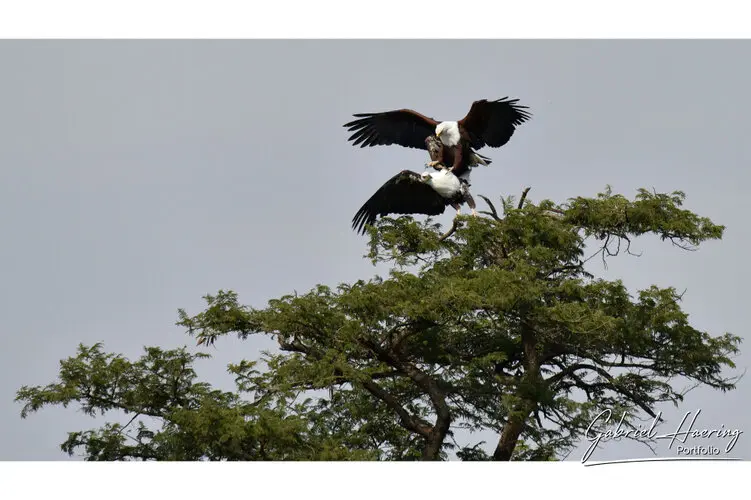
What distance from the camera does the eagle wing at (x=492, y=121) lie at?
1412 cm

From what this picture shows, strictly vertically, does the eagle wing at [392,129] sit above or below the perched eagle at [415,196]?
above

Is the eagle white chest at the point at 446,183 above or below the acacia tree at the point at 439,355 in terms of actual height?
above

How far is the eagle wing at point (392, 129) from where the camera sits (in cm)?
1444

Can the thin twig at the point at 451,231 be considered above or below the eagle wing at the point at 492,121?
below

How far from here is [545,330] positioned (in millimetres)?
12891

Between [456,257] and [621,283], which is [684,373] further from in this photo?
[456,257]

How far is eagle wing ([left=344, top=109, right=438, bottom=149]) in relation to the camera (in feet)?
47.4

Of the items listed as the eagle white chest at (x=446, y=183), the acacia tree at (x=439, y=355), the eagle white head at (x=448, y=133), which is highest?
the eagle white head at (x=448, y=133)

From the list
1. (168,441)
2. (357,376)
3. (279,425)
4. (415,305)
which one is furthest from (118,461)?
(415,305)

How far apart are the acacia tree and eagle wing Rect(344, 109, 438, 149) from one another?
1.29 metres

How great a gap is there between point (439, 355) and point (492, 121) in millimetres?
3048

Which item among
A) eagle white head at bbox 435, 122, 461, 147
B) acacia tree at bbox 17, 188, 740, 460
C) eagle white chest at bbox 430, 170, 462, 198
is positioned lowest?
acacia tree at bbox 17, 188, 740, 460

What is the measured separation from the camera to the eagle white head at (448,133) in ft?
45.9

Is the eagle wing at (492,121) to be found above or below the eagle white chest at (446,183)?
above
